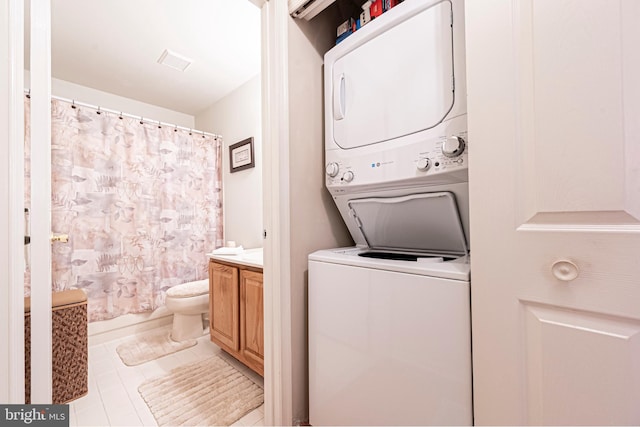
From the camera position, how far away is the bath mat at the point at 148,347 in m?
2.08

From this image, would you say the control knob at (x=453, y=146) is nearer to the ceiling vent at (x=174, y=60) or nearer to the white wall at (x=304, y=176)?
the white wall at (x=304, y=176)

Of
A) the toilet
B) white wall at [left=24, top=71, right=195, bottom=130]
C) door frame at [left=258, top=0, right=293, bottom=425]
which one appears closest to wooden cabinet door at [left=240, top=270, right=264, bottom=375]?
door frame at [left=258, top=0, right=293, bottom=425]

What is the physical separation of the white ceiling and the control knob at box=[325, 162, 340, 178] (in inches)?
52.2

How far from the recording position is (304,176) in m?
1.34

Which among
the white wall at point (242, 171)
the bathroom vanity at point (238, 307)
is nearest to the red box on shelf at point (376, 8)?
the bathroom vanity at point (238, 307)

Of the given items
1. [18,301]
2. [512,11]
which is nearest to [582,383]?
[512,11]

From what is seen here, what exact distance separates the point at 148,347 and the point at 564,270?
8.99 feet

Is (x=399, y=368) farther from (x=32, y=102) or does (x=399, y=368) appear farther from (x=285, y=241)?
(x=32, y=102)

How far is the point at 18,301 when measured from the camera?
28.1 inches

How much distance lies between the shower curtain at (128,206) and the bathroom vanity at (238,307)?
84 cm

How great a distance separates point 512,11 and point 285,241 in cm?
108

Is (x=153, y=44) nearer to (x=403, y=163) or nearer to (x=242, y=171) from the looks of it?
(x=242, y=171)

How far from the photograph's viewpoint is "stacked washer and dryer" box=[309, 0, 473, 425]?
34.0 inches

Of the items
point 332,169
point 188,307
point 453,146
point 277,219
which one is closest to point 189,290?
point 188,307
